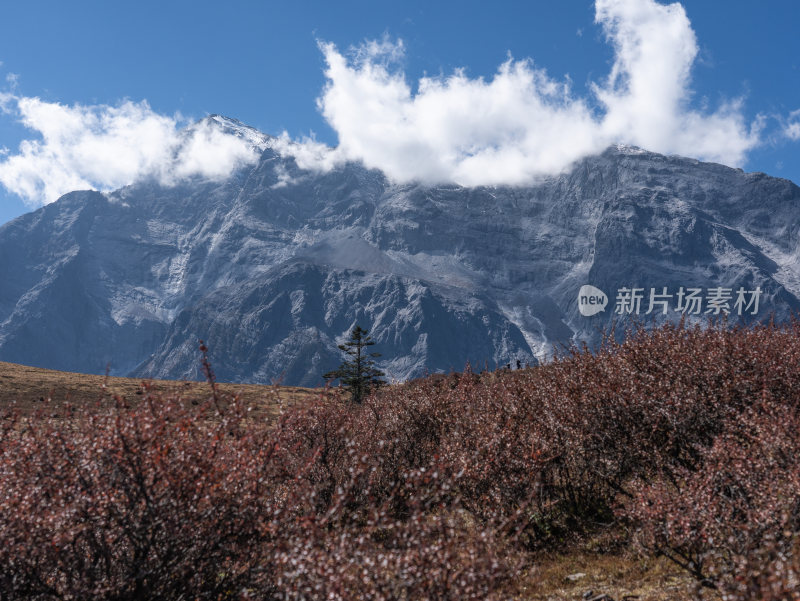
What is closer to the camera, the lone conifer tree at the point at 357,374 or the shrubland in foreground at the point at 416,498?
the shrubland in foreground at the point at 416,498

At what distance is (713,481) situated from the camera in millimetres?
9594

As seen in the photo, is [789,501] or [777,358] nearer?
[789,501]

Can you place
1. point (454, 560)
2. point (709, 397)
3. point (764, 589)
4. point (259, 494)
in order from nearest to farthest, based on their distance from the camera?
point (764, 589) → point (454, 560) → point (259, 494) → point (709, 397)

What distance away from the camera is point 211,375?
924 centimetres

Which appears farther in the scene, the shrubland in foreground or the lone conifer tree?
the lone conifer tree

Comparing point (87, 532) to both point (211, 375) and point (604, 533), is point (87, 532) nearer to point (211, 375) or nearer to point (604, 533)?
point (211, 375)

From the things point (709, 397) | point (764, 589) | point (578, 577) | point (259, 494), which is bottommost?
point (578, 577)

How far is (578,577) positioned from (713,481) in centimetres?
350

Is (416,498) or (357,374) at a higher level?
(416,498)

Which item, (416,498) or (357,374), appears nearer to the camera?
(416,498)

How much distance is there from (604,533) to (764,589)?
308 inches

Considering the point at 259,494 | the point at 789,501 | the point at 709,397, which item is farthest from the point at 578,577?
the point at 259,494

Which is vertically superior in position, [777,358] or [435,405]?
[777,358]

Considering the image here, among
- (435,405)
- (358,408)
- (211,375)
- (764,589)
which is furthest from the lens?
(358,408)
